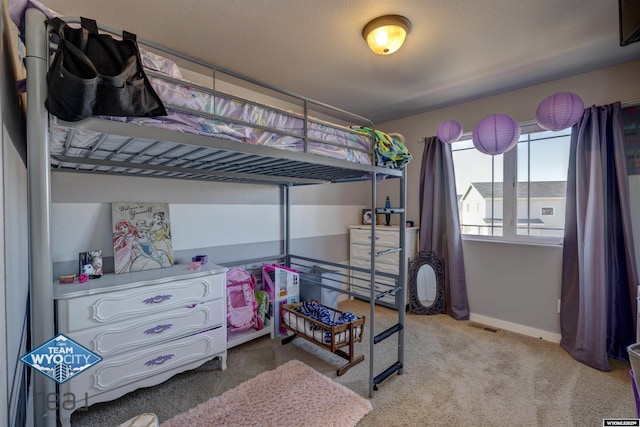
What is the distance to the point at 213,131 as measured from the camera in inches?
49.8

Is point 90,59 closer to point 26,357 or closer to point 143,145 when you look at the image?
point 143,145

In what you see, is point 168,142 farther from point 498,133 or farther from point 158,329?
point 498,133

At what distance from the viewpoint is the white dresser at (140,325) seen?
1.58 metres

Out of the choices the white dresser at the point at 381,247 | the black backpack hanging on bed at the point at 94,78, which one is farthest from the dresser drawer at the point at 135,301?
the white dresser at the point at 381,247

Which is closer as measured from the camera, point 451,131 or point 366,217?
point 451,131

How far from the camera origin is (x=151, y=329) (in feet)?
5.92

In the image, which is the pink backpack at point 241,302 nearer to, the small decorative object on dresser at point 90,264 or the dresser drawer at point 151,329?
the dresser drawer at point 151,329

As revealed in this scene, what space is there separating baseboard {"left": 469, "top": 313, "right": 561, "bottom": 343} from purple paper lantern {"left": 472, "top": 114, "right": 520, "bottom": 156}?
5.91 ft

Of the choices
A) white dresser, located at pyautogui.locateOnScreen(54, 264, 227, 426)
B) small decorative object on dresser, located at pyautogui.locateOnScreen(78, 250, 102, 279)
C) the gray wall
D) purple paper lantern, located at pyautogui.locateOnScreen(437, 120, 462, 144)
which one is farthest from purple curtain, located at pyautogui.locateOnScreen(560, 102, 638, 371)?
small decorative object on dresser, located at pyautogui.locateOnScreen(78, 250, 102, 279)

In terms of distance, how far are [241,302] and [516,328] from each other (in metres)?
2.76

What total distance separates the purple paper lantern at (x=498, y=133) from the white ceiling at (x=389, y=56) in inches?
19.0

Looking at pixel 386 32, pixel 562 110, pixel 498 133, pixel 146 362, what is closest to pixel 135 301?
pixel 146 362

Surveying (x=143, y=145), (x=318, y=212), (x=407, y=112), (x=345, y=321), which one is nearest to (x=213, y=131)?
(x=143, y=145)

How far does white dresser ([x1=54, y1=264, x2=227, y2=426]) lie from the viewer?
1.58 metres
